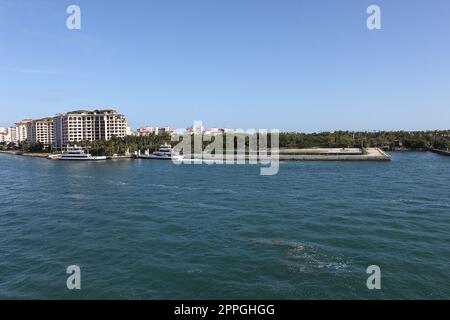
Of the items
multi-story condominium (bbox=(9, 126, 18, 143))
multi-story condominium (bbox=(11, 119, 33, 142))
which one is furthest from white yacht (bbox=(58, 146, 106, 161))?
multi-story condominium (bbox=(9, 126, 18, 143))

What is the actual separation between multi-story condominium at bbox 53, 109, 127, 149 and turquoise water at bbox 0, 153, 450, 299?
190ft

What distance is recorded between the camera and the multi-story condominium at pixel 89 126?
7825 centimetres

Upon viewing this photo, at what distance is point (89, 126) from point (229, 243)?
73.8 metres

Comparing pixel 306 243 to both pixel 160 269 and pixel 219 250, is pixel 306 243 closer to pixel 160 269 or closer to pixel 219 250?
pixel 219 250

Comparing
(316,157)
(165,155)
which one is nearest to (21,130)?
(165,155)

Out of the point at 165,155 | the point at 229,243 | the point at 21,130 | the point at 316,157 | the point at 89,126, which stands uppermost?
the point at 21,130

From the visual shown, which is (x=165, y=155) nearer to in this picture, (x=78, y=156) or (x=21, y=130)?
(x=78, y=156)

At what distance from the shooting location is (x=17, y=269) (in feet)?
34.7

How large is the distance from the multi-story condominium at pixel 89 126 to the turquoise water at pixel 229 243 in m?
57.8

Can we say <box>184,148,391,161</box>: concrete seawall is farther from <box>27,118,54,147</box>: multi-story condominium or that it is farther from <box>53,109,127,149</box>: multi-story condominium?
<box>27,118,54,147</box>: multi-story condominium

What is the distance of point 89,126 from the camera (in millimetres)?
79438

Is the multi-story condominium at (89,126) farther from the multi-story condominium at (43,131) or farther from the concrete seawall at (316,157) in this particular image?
the concrete seawall at (316,157)
